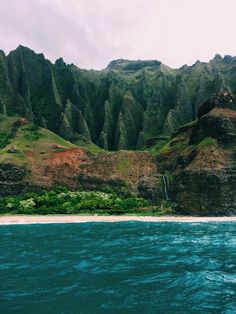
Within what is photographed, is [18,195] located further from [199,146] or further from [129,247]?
[129,247]

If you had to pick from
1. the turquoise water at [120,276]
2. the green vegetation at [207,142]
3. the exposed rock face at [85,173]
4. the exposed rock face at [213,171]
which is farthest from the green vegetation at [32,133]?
the turquoise water at [120,276]

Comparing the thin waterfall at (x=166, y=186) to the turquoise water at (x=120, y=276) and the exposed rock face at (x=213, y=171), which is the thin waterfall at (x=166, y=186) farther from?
the turquoise water at (x=120, y=276)

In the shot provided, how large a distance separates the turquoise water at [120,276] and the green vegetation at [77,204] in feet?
176

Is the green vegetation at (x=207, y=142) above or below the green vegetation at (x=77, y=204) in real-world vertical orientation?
above

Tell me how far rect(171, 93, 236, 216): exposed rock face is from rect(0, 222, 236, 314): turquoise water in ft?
171

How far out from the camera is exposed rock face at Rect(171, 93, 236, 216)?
100188mm

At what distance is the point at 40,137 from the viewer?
148375mm

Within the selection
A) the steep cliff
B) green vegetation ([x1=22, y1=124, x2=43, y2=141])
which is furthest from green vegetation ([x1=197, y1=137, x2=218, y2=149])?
green vegetation ([x1=22, y1=124, x2=43, y2=141])

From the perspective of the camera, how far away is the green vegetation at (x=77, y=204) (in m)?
103

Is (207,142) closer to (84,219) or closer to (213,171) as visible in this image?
(213,171)

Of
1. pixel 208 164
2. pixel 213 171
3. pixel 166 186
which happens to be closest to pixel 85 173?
pixel 166 186

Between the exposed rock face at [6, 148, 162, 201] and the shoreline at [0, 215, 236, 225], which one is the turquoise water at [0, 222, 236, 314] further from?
the exposed rock face at [6, 148, 162, 201]

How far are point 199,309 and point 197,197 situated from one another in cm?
8414

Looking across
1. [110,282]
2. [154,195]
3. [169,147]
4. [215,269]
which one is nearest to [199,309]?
[110,282]
